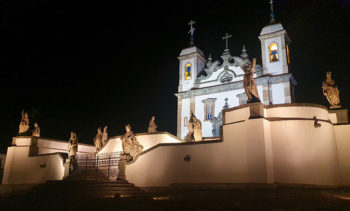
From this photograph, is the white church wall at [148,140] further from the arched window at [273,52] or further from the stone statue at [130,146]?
the arched window at [273,52]

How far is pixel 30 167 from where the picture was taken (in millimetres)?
22828

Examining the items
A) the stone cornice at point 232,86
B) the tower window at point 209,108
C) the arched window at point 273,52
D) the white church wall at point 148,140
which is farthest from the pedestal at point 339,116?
the tower window at point 209,108


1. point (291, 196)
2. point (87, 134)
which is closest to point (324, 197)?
point (291, 196)

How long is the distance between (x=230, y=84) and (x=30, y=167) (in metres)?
18.4

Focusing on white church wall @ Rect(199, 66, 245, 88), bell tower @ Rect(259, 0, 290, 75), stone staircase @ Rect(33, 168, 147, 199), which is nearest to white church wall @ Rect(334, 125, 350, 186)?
stone staircase @ Rect(33, 168, 147, 199)

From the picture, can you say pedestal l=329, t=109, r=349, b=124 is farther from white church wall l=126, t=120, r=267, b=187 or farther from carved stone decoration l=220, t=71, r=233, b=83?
carved stone decoration l=220, t=71, r=233, b=83

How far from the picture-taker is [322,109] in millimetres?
15109

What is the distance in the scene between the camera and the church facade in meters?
27.7

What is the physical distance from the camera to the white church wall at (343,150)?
14.9 metres

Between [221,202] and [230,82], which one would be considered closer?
[221,202]

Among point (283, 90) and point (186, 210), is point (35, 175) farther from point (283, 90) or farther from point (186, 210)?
point (283, 90)

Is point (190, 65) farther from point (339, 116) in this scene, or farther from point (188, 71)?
point (339, 116)

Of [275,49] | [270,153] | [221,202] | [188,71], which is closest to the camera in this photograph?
[221,202]

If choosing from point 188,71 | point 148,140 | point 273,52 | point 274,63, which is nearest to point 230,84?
point 274,63
